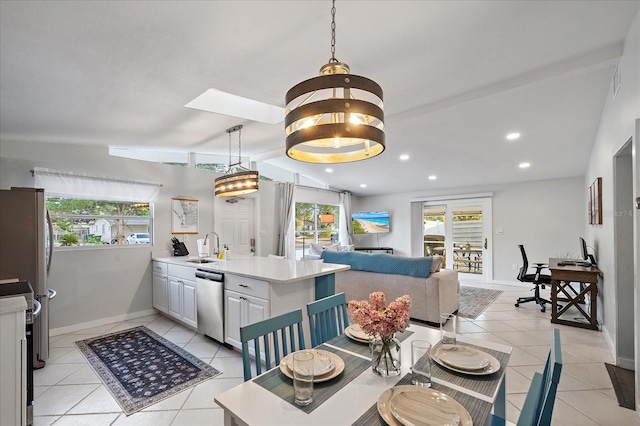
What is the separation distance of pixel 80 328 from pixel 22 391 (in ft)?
9.13

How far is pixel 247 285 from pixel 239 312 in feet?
1.08

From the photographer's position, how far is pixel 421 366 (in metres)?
A: 1.14

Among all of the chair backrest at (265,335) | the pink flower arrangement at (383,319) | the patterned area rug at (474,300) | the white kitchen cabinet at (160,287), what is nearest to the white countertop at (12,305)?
the chair backrest at (265,335)

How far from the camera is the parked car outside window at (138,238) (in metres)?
4.47

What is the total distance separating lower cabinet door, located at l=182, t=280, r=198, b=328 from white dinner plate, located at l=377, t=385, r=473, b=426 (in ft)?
9.97

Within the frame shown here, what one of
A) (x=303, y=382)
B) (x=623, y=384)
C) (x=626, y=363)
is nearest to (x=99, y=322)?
(x=303, y=382)

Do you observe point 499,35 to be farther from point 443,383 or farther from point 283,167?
point 283,167

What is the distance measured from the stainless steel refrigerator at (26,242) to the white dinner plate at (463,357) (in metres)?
3.47

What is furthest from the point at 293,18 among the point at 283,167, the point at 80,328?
the point at 283,167

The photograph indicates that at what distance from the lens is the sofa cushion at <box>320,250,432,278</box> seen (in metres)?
4.02

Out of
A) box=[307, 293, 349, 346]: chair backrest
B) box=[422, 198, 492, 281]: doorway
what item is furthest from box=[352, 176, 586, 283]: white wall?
box=[307, 293, 349, 346]: chair backrest

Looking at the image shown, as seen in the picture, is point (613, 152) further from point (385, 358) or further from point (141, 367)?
point (141, 367)

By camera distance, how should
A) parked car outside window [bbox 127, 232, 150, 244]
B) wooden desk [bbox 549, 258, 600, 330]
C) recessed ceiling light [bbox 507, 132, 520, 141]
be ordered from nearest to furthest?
wooden desk [bbox 549, 258, 600, 330] → recessed ceiling light [bbox 507, 132, 520, 141] → parked car outside window [bbox 127, 232, 150, 244]

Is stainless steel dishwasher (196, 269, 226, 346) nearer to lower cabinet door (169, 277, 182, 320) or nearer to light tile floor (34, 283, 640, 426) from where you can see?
light tile floor (34, 283, 640, 426)
